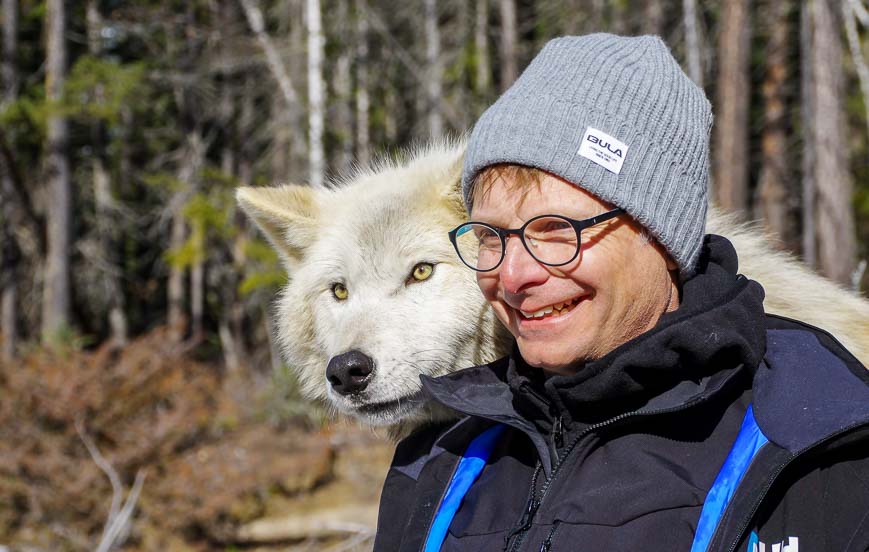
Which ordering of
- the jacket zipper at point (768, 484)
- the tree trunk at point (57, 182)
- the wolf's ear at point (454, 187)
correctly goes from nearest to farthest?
the jacket zipper at point (768, 484), the wolf's ear at point (454, 187), the tree trunk at point (57, 182)

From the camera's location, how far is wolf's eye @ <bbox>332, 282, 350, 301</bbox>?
122 inches

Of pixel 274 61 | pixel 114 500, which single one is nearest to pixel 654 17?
pixel 274 61

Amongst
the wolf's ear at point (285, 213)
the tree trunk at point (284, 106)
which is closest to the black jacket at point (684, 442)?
the wolf's ear at point (285, 213)

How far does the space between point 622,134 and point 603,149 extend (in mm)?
63

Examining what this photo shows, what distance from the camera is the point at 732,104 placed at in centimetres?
1205

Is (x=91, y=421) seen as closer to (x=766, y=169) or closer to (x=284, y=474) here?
(x=284, y=474)

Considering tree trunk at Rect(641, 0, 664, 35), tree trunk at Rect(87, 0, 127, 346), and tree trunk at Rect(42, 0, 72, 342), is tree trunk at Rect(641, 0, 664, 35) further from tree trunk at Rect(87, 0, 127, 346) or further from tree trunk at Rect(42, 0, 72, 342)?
tree trunk at Rect(87, 0, 127, 346)

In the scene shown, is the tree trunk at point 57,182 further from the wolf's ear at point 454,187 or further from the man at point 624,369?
the man at point 624,369

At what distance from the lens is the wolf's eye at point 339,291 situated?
3094 millimetres

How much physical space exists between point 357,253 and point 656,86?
1.56m

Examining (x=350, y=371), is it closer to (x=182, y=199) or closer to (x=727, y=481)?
(x=727, y=481)

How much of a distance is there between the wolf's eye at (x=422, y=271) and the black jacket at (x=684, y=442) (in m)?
1.10

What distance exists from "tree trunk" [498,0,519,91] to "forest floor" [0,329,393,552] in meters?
7.69

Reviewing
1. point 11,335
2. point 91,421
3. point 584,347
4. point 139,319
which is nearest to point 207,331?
point 139,319
